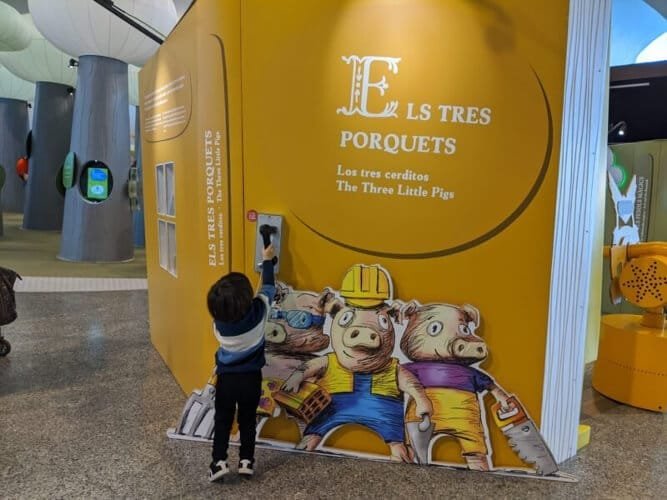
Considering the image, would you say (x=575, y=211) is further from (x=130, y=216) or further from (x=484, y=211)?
(x=130, y=216)

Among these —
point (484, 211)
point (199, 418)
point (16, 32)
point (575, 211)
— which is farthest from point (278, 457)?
point (16, 32)

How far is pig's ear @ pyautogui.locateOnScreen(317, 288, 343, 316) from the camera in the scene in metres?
2.62

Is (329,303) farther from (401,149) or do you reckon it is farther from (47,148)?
(47,148)

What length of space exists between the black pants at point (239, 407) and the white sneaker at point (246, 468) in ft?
0.06

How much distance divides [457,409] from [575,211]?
1.15 metres

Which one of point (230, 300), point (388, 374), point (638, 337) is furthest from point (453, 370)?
point (638, 337)

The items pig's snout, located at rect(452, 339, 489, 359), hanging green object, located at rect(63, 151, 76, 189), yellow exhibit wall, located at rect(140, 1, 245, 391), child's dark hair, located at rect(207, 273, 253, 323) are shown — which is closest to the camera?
child's dark hair, located at rect(207, 273, 253, 323)

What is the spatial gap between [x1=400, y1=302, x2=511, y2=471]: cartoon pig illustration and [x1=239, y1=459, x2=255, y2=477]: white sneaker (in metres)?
0.84

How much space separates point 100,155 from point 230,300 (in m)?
7.26

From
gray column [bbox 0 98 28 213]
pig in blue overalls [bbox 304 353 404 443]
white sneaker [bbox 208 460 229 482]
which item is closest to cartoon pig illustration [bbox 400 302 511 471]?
pig in blue overalls [bbox 304 353 404 443]

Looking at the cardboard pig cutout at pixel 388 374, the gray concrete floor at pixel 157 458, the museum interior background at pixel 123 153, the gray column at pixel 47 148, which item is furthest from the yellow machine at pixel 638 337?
the gray column at pixel 47 148

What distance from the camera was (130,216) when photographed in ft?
29.5

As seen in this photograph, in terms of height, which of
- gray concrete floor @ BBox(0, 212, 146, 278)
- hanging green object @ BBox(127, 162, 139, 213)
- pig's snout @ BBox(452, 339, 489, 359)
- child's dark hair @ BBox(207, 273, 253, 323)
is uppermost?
hanging green object @ BBox(127, 162, 139, 213)

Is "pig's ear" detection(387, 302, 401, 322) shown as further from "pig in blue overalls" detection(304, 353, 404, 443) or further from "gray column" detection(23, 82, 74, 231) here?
"gray column" detection(23, 82, 74, 231)
